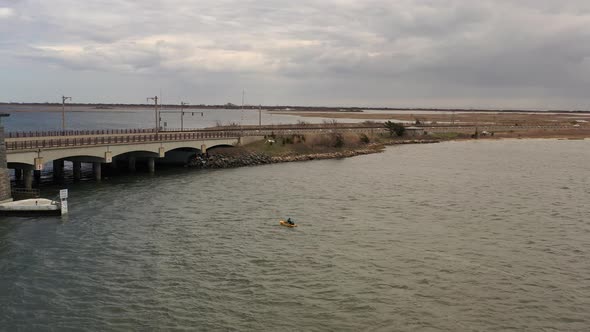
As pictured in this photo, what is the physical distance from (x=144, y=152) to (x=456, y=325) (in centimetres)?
5996

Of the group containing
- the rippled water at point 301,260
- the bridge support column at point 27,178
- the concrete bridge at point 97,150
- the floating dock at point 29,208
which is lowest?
the rippled water at point 301,260

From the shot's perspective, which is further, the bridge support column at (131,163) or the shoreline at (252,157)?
the shoreline at (252,157)

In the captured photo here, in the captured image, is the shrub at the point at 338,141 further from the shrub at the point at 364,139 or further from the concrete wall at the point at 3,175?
the concrete wall at the point at 3,175

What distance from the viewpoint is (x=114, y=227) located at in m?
42.8

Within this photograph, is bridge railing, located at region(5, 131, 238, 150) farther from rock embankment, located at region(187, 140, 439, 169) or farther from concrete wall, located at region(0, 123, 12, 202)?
concrete wall, located at region(0, 123, 12, 202)

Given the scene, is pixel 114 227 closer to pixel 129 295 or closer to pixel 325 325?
pixel 129 295

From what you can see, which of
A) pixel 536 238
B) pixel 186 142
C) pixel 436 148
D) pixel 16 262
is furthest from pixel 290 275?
pixel 436 148

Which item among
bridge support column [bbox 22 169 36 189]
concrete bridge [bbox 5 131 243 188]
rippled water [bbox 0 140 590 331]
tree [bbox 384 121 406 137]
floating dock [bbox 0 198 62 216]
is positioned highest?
tree [bbox 384 121 406 137]

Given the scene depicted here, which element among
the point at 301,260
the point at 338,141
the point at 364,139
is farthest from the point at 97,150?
the point at 364,139

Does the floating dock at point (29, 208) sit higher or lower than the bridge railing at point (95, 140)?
lower

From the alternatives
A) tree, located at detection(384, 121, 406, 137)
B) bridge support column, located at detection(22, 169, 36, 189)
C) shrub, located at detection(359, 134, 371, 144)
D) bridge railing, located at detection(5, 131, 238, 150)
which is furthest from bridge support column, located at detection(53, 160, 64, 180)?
tree, located at detection(384, 121, 406, 137)

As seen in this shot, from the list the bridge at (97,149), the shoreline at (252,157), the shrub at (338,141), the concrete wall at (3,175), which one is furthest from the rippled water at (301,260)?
the shrub at (338,141)

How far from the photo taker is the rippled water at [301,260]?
2642 centimetres

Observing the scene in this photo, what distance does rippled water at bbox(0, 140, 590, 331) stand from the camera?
26.4 metres
